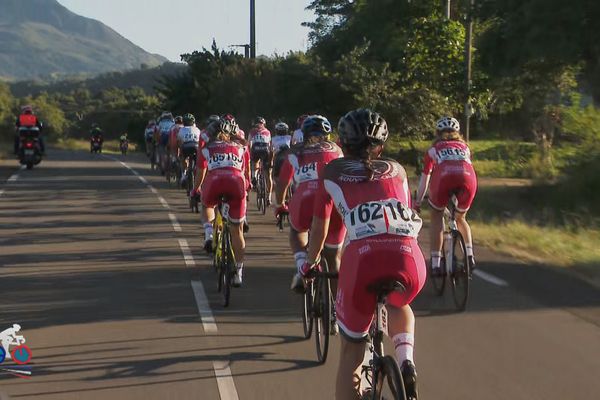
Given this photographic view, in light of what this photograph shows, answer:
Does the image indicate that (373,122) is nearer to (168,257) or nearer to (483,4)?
(168,257)

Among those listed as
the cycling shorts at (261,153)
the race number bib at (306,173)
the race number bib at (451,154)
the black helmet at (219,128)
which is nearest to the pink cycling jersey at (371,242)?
the race number bib at (306,173)

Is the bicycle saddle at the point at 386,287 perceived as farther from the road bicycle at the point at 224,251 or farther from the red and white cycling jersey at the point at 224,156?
the red and white cycling jersey at the point at 224,156

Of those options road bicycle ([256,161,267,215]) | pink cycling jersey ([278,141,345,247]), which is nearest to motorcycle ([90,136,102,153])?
road bicycle ([256,161,267,215])

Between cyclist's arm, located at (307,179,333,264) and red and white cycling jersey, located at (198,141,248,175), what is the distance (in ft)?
15.1

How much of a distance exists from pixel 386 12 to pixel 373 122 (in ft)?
146

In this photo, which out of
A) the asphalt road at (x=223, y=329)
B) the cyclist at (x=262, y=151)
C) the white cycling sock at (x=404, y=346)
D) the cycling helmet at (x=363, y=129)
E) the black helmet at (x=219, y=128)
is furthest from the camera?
the cyclist at (x=262, y=151)

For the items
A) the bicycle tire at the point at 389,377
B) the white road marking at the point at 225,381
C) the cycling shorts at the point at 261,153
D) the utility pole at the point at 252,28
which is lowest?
the white road marking at the point at 225,381

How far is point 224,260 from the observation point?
10617 millimetres

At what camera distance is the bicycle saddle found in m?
5.18

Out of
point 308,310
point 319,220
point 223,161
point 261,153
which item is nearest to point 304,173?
point 308,310

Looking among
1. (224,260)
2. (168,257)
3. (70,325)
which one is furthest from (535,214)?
(70,325)

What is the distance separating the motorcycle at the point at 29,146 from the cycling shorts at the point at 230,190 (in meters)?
23.6

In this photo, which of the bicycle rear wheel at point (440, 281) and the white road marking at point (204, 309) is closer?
the white road marking at point (204, 309)

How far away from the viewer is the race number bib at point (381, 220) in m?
5.25
